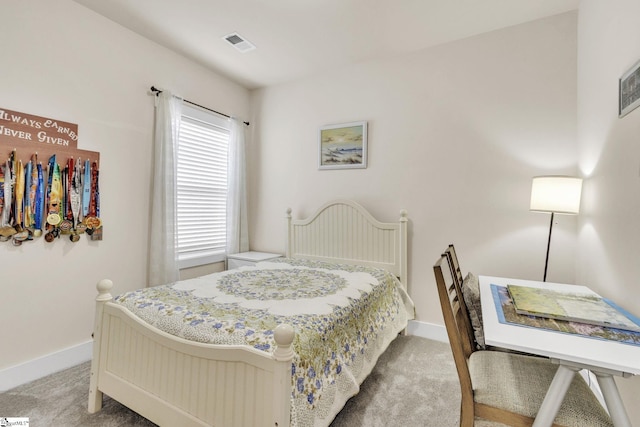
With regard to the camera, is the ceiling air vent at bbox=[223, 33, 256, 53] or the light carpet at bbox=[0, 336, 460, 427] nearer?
the light carpet at bbox=[0, 336, 460, 427]

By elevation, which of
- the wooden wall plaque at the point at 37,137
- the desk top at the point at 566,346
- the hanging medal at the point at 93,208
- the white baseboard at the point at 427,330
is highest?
the wooden wall plaque at the point at 37,137

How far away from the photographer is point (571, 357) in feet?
3.01

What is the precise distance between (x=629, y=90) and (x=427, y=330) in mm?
2207

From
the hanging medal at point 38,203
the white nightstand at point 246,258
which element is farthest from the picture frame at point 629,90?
the hanging medal at point 38,203

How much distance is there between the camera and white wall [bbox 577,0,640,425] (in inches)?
54.5

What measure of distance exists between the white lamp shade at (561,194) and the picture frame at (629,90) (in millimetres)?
559

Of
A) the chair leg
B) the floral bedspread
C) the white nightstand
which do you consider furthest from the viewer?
the white nightstand

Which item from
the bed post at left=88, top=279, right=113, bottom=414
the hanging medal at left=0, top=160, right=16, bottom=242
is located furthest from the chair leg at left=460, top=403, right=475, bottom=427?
the hanging medal at left=0, top=160, right=16, bottom=242

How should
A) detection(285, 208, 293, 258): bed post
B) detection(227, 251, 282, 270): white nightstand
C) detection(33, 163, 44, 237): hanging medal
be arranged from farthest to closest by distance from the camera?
detection(285, 208, 293, 258): bed post
detection(227, 251, 282, 270): white nightstand
detection(33, 163, 44, 237): hanging medal

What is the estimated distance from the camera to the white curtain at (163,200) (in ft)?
8.93

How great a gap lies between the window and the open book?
2.82m

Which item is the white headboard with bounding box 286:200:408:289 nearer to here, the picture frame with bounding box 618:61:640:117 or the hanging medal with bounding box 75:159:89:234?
the picture frame with bounding box 618:61:640:117

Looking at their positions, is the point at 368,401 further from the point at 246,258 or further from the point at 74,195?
the point at 74,195

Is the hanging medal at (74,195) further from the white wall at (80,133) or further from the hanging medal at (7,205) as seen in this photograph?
the hanging medal at (7,205)
